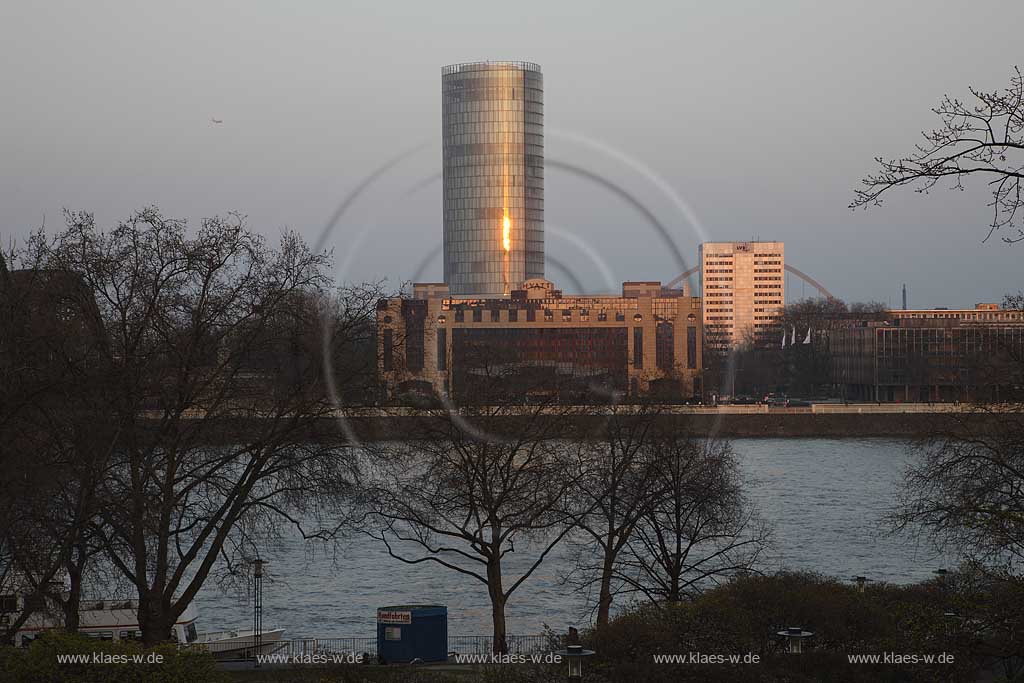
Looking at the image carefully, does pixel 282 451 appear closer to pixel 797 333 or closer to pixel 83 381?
pixel 83 381

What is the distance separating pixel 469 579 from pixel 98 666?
22069 millimetres

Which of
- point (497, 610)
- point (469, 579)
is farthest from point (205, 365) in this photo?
point (469, 579)

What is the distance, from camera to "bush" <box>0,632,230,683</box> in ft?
38.4

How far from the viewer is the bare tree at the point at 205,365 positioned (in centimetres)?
1719

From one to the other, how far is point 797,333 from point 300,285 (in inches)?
5103

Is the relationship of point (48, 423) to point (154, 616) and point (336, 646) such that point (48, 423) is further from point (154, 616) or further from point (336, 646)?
point (336, 646)

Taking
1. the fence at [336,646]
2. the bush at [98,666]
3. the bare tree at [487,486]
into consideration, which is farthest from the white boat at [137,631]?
the bush at [98,666]

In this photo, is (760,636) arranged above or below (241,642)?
above

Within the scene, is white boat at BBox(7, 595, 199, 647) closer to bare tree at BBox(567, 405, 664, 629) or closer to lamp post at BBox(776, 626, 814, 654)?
bare tree at BBox(567, 405, 664, 629)

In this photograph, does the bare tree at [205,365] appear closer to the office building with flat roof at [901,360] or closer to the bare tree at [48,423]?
the bare tree at [48,423]

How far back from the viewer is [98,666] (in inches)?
464

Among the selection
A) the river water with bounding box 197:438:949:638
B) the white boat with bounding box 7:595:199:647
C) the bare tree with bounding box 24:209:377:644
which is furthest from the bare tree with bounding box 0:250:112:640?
the white boat with bounding box 7:595:199:647

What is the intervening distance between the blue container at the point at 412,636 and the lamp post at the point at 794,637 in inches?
328

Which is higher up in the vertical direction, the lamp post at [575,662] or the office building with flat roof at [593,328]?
the office building with flat roof at [593,328]
